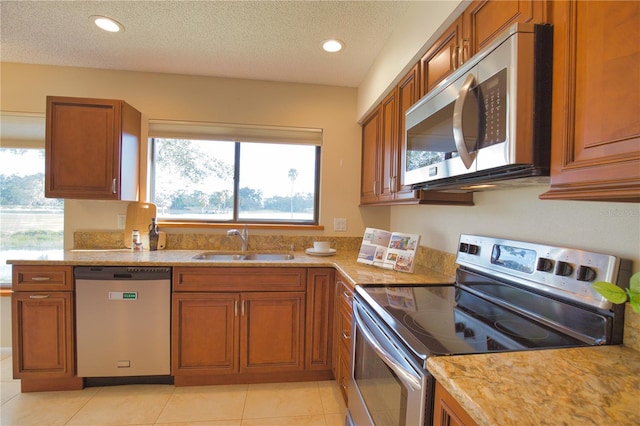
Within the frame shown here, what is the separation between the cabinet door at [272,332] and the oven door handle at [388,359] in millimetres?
750

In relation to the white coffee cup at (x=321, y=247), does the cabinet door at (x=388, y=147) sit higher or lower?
higher

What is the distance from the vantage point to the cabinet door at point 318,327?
7.03 feet

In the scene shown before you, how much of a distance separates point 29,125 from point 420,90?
3.15m

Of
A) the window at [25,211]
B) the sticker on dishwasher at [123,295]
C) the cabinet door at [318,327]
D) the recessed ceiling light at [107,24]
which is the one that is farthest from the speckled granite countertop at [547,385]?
the window at [25,211]

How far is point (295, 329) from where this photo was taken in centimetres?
214

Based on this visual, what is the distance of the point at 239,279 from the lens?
2072 mm

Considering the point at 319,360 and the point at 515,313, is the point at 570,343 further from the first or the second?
the point at 319,360

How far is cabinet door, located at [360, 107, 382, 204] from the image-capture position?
233 cm

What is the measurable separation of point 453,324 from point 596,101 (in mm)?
791

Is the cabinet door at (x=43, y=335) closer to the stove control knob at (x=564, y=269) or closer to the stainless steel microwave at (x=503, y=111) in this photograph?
the stainless steel microwave at (x=503, y=111)

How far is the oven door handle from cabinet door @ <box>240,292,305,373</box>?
0.75 m

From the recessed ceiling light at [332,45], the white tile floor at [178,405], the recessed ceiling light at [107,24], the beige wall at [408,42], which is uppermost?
the recessed ceiling light at [107,24]

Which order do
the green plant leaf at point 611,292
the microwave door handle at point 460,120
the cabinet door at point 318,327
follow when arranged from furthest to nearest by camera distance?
the cabinet door at point 318,327 → the microwave door handle at point 460,120 → the green plant leaf at point 611,292

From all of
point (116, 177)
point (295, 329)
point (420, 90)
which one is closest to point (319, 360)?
point (295, 329)
